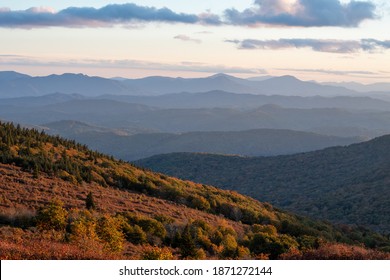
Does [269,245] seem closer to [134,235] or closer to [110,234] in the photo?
[134,235]

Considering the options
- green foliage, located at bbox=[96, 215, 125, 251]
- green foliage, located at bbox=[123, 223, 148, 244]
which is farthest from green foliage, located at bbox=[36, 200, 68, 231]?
green foliage, located at bbox=[123, 223, 148, 244]

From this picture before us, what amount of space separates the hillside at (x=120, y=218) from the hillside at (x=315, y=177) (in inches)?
1067

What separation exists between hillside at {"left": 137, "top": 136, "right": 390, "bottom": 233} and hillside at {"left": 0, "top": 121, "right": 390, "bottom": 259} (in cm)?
2710

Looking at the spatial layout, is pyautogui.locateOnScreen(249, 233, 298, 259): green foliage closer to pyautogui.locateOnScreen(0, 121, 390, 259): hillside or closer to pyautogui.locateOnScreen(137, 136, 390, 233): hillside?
pyautogui.locateOnScreen(0, 121, 390, 259): hillside

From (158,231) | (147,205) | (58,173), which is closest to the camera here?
(158,231)

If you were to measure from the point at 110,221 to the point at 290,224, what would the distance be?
2303 cm

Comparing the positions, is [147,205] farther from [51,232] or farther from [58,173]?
[51,232]

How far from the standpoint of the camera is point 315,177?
114 meters

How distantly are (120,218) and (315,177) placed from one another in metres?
93.2

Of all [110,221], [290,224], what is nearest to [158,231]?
[110,221]

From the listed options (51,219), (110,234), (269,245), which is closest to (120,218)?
(51,219)

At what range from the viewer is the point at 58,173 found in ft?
129

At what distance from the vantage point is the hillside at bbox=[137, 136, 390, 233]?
74.8 m

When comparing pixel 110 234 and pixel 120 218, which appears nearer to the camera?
pixel 110 234
